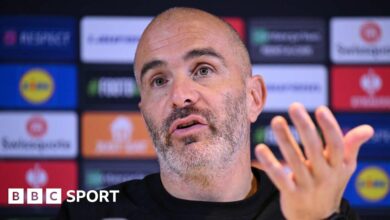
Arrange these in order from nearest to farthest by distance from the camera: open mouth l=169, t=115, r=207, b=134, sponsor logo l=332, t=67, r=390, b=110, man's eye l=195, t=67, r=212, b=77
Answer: open mouth l=169, t=115, r=207, b=134 < man's eye l=195, t=67, r=212, b=77 < sponsor logo l=332, t=67, r=390, b=110

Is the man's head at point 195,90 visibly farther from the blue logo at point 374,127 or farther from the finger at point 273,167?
the blue logo at point 374,127

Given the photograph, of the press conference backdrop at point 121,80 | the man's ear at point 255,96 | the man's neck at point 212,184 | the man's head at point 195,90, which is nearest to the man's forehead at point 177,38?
the man's head at point 195,90

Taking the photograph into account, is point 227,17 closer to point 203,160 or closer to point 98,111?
point 98,111

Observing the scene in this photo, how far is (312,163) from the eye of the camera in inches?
42.8

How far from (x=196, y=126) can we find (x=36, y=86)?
4.16ft

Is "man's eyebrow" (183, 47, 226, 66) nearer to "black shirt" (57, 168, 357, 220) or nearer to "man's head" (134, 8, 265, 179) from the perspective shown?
"man's head" (134, 8, 265, 179)

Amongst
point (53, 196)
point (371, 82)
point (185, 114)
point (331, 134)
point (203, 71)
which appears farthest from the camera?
point (371, 82)

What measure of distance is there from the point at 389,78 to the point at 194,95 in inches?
56.0

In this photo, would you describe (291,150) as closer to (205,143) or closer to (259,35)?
(205,143)

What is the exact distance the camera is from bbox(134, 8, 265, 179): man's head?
1532 millimetres

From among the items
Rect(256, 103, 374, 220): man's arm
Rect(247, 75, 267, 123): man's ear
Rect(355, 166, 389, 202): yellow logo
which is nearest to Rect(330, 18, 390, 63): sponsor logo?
Rect(355, 166, 389, 202): yellow logo

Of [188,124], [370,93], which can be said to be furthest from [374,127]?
[188,124]

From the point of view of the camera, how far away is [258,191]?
1.67 meters

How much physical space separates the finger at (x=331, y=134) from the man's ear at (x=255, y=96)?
654 mm
